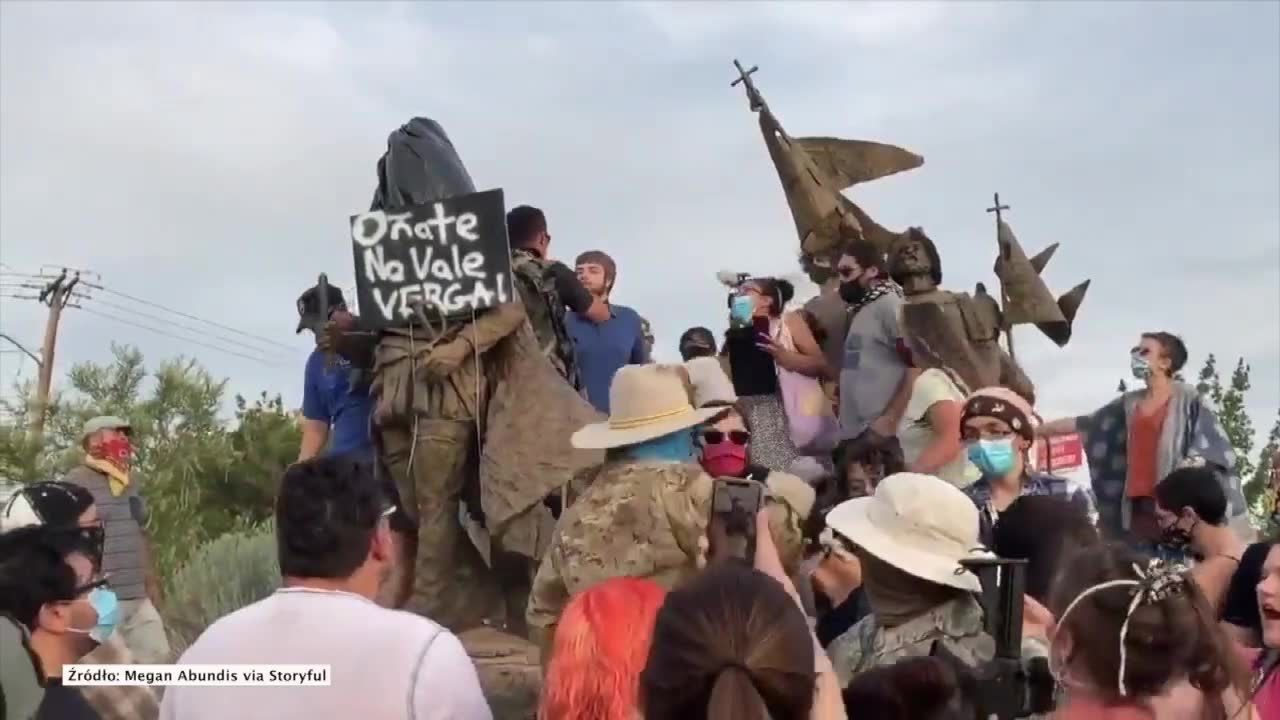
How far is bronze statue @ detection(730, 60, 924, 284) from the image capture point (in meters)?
10.4

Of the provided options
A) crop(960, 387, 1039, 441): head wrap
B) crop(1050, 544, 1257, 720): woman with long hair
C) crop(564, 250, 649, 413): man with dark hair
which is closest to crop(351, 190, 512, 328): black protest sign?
crop(564, 250, 649, 413): man with dark hair

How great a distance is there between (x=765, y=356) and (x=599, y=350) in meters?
1.07

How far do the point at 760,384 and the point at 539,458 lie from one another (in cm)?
200

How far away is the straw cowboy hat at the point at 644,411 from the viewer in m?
5.15

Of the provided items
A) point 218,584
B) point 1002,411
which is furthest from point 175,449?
point 1002,411

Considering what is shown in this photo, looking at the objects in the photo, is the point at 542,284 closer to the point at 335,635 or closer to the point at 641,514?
the point at 641,514

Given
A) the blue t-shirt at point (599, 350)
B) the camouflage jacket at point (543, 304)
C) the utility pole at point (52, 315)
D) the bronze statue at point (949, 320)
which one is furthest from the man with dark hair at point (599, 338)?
the utility pole at point (52, 315)

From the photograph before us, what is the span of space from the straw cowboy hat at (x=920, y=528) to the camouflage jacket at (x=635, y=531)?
1.31 ft

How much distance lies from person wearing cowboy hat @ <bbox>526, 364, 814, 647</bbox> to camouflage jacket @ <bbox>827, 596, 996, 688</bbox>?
520mm

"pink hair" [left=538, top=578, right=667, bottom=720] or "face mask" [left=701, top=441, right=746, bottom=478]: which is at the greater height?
"face mask" [left=701, top=441, right=746, bottom=478]

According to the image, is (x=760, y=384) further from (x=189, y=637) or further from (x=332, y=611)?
(x=332, y=611)

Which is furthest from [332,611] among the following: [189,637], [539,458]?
[189,637]

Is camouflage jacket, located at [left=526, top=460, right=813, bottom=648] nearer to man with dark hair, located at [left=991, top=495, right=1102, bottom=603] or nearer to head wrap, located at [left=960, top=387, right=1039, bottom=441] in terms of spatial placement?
man with dark hair, located at [left=991, top=495, right=1102, bottom=603]

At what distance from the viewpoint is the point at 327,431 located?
8461 mm
